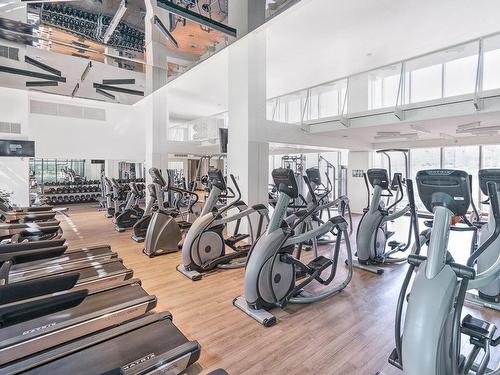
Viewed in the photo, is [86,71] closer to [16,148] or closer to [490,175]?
[16,148]

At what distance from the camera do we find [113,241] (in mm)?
5703

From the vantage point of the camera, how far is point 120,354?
74.3 inches

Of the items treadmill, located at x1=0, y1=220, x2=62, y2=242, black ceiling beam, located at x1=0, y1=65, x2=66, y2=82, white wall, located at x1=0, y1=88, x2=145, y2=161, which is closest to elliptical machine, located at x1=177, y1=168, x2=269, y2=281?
treadmill, located at x1=0, y1=220, x2=62, y2=242

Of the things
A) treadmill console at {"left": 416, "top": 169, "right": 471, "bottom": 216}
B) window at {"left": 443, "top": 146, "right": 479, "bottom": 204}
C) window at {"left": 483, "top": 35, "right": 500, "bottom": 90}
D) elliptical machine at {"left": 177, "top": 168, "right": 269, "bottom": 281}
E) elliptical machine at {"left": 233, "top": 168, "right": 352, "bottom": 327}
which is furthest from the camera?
window at {"left": 443, "top": 146, "right": 479, "bottom": 204}

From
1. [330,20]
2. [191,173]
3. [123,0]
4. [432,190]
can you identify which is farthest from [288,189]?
[191,173]

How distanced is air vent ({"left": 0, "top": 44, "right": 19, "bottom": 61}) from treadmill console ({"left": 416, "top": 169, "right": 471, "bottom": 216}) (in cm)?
547

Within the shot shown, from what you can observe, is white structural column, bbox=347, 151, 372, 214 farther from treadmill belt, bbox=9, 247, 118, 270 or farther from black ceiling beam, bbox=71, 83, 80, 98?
black ceiling beam, bbox=71, 83, 80, 98

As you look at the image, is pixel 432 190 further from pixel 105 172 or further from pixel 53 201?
pixel 53 201

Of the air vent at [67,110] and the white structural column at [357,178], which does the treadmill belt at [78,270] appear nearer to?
the white structural column at [357,178]

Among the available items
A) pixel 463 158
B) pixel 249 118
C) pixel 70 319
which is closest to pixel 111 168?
pixel 249 118

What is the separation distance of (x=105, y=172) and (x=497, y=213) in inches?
466

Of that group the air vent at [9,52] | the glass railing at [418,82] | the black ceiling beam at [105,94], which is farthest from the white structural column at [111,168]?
the air vent at [9,52]

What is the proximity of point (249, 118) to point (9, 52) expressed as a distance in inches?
152

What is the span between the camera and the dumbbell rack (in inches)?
418
